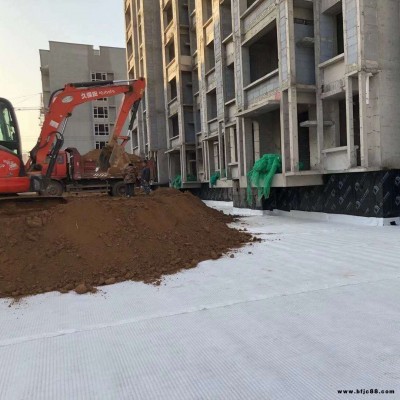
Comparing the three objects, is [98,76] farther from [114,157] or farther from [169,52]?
[114,157]

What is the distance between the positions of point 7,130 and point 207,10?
13.1 metres

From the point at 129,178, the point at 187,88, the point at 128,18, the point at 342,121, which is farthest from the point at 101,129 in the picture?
the point at 342,121

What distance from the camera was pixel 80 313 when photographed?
402 centimetres

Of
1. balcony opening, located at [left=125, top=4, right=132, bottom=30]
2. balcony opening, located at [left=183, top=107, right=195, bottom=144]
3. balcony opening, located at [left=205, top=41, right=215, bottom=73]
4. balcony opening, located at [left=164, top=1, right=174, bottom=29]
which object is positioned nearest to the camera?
balcony opening, located at [left=205, top=41, right=215, bottom=73]

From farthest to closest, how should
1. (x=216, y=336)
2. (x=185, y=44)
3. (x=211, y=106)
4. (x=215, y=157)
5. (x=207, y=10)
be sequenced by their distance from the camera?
(x=185, y=44), (x=215, y=157), (x=211, y=106), (x=207, y=10), (x=216, y=336)

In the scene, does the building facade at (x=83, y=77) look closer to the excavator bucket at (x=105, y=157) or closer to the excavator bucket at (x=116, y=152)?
the excavator bucket at (x=105, y=157)

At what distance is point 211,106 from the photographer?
1881 centimetres

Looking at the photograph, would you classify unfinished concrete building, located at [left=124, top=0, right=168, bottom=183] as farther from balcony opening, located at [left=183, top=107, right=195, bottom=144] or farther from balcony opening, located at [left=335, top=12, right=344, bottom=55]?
balcony opening, located at [left=335, top=12, right=344, bottom=55]

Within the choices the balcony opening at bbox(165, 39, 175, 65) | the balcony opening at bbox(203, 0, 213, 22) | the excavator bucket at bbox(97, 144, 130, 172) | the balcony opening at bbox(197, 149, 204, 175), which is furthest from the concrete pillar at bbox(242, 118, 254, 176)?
the balcony opening at bbox(165, 39, 175, 65)

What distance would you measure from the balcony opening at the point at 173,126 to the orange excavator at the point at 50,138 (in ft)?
33.0

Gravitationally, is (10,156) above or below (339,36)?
below

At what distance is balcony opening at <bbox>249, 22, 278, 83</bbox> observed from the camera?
14.7m

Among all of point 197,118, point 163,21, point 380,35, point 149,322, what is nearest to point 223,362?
point 149,322

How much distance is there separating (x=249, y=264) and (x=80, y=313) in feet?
9.49
